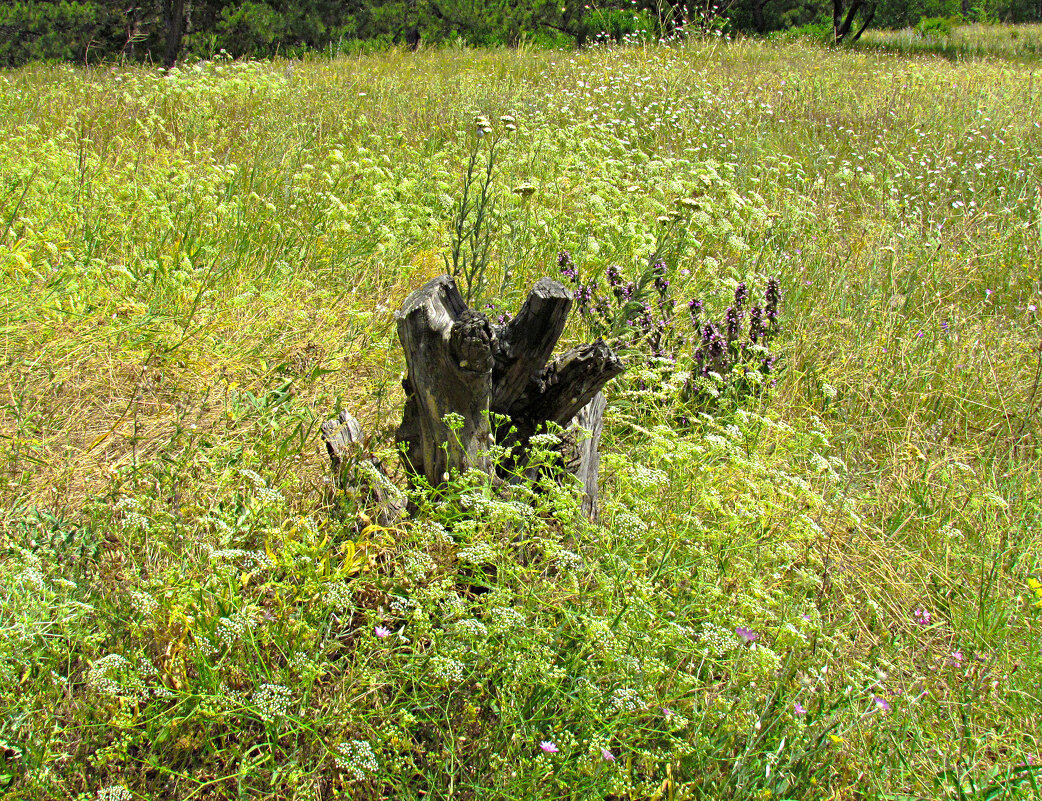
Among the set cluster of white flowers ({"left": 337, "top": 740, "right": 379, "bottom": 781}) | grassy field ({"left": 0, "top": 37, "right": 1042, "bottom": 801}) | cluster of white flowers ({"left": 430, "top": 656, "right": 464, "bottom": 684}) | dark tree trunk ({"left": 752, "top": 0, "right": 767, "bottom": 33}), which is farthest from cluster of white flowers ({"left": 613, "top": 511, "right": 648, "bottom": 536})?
dark tree trunk ({"left": 752, "top": 0, "right": 767, "bottom": 33})

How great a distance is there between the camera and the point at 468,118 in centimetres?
650

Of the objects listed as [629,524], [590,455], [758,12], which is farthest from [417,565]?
[758,12]

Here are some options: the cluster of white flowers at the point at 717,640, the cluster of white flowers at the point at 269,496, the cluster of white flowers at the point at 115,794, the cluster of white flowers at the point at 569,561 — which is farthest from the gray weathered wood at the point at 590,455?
the cluster of white flowers at the point at 115,794

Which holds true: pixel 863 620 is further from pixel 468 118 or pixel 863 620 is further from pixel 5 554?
pixel 468 118

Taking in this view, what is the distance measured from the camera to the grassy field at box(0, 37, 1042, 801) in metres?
1.67

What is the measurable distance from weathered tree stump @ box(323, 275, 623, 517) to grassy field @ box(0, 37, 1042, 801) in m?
0.16

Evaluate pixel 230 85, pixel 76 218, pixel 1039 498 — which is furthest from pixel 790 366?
pixel 230 85

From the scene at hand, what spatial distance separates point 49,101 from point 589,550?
6.69 metres

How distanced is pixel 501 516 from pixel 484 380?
1.58 feet

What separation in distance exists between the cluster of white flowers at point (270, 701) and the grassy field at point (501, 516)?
0.25 feet

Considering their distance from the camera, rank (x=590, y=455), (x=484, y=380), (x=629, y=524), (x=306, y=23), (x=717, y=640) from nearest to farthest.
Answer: (x=717, y=640) < (x=629, y=524) < (x=484, y=380) < (x=590, y=455) < (x=306, y=23)

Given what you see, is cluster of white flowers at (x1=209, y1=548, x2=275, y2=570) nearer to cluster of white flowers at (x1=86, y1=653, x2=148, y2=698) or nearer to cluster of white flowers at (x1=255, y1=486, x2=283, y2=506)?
cluster of white flowers at (x1=255, y1=486, x2=283, y2=506)

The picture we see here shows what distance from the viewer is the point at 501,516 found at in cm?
182

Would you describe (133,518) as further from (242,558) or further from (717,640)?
(717,640)
